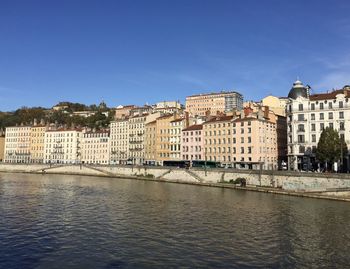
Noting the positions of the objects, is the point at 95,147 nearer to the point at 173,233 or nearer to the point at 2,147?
the point at 2,147

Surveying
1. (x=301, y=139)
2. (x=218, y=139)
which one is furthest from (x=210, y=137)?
(x=301, y=139)

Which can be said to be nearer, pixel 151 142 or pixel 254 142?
pixel 254 142

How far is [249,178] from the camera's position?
7838 cm

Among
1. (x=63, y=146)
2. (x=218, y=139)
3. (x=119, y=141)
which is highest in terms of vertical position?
(x=119, y=141)

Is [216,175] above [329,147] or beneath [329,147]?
beneath

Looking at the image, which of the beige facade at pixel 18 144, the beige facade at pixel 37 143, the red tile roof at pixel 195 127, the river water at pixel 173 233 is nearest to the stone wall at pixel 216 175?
the river water at pixel 173 233

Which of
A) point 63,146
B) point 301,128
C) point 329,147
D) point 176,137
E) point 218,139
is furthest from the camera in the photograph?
point 63,146

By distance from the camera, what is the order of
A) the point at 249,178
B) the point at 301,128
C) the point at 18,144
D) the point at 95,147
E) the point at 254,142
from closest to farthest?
the point at 249,178 → the point at 301,128 → the point at 254,142 → the point at 95,147 → the point at 18,144

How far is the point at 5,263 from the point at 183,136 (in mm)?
91705

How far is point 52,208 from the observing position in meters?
49.4

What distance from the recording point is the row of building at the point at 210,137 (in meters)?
86.9

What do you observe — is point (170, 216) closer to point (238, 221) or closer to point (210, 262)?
point (238, 221)

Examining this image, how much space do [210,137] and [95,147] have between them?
60.9m

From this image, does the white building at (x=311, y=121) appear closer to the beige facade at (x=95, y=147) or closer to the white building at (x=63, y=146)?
the beige facade at (x=95, y=147)
